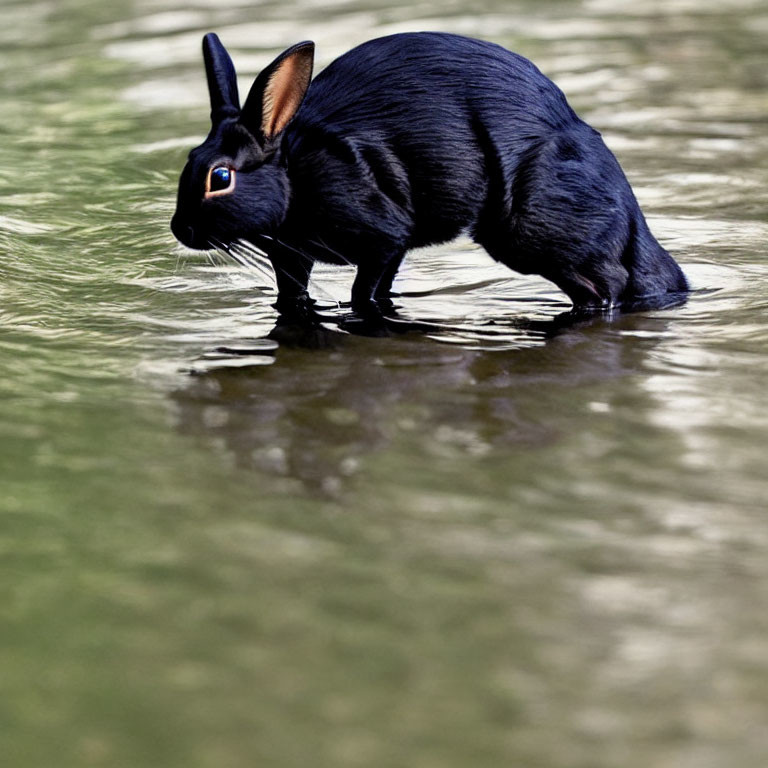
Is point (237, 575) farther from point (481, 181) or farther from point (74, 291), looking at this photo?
point (74, 291)

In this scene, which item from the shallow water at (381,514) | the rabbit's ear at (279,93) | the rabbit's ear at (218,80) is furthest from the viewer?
the rabbit's ear at (218,80)

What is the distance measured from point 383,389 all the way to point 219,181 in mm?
954

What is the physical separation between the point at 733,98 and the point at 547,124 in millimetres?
3658

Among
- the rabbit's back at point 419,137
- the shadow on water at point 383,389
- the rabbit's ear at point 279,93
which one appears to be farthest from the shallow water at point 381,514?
the rabbit's ear at point 279,93

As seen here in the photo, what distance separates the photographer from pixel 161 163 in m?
6.82

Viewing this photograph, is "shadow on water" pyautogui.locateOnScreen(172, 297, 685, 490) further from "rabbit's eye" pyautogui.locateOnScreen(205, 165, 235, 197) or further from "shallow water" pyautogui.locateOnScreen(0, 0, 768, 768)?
"rabbit's eye" pyautogui.locateOnScreen(205, 165, 235, 197)

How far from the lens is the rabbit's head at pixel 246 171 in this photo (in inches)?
167

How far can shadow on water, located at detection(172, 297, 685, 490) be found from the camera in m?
3.38

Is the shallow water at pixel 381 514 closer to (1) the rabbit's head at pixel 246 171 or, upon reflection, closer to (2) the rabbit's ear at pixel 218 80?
(1) the rabbit's head at pixel 246 171

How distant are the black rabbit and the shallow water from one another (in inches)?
11.2

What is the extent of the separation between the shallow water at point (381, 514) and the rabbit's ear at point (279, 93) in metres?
0.66

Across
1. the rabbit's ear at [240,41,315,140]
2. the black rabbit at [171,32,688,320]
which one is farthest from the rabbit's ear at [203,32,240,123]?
the rabbit's ear at [240,41,315,140]

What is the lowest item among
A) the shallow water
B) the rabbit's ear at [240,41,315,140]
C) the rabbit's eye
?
the shallow water

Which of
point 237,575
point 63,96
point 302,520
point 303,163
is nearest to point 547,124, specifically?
point 303,163
